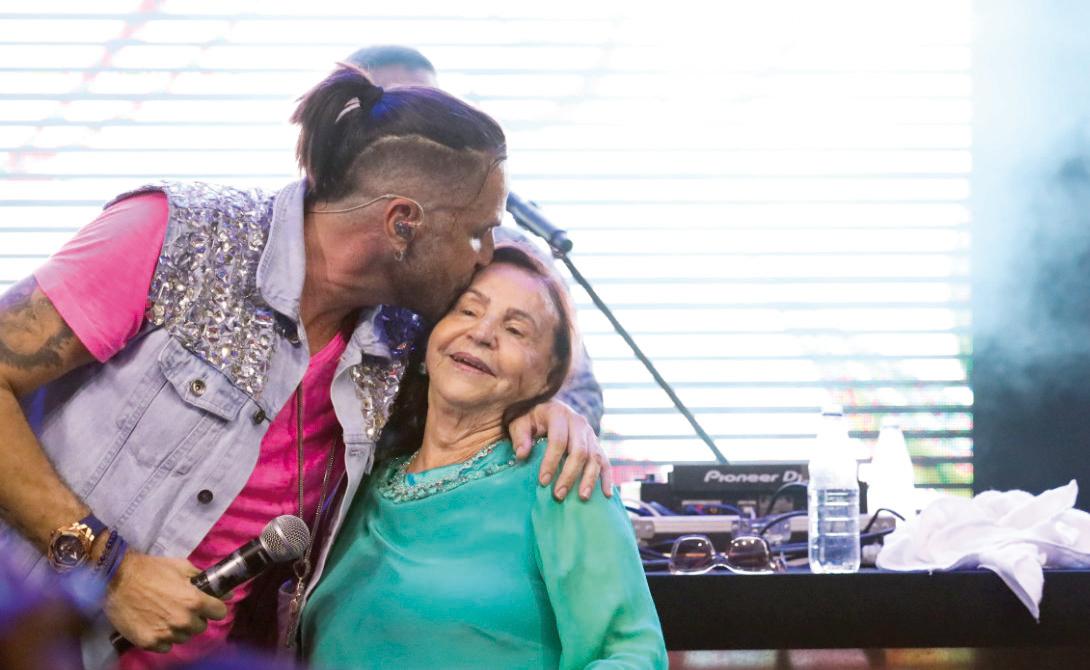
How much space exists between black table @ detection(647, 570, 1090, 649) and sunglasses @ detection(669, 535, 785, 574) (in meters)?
0.11

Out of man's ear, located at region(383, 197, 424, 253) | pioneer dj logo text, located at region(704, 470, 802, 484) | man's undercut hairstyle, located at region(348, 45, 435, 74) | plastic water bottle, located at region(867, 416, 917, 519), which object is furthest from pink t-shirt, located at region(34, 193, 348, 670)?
plastic water bottle, located at region(867, 416, 917, 519)

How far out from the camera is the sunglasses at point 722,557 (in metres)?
2.40

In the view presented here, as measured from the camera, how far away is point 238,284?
190 cm

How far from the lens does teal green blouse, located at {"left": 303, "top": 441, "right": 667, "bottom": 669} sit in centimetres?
176

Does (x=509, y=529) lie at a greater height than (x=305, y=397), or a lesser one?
lesser

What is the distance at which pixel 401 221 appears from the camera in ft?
6.46

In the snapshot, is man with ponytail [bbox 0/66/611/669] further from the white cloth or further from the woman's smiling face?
the white cloth

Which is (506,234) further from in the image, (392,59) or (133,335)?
(392,59)

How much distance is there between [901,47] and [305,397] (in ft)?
11.7

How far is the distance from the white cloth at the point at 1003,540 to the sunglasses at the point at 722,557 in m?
0.24

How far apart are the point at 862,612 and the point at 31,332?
146 cm

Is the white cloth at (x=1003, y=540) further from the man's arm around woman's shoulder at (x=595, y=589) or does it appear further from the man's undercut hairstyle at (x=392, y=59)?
the man's undercut hairstyle at (x=392, y=59)

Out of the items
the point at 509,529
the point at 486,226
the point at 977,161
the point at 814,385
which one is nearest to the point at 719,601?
the point at 509,529

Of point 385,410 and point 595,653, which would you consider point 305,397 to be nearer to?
point 385,410
